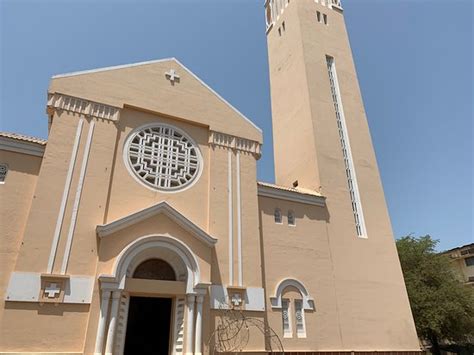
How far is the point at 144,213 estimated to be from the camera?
1005 cm

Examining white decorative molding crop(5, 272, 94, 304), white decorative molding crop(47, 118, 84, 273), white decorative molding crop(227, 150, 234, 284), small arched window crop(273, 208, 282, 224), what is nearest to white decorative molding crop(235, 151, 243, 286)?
white decorative molding crop(227, 150, 234, 284)

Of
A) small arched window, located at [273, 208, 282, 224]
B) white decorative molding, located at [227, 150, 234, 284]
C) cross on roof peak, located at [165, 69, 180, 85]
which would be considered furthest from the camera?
small arched window, located at [273, 208, 282, 224]

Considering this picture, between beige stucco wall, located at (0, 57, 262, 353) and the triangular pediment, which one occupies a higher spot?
the triangular pediment

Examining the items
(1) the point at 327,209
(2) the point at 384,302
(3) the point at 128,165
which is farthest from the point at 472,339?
(3) the point at 128,165

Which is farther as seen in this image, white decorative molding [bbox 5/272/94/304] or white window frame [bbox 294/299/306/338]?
white window frame [bbox 294/299/306/338]

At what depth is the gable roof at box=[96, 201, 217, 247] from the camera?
31.2 feet

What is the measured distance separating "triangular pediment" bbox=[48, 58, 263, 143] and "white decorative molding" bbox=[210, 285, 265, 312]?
5.55 m

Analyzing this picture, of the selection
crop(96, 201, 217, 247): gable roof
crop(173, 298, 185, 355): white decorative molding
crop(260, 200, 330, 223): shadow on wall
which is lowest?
crop(173, 298, 185, 355): white decorative molding

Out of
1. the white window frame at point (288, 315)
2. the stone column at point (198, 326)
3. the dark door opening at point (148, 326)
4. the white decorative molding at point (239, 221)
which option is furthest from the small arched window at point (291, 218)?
the dark door opening at point (148, 326)

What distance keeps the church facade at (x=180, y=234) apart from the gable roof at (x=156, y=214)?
0.03 m

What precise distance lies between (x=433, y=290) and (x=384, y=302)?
807 centimetres

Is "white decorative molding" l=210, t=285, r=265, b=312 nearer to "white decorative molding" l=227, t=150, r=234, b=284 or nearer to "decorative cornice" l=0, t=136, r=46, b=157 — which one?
"white decorative molding" l=227, t=150, r=234, b=284

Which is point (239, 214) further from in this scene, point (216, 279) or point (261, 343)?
point (261, 343)

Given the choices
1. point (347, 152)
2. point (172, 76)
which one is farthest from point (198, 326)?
point (347, 152)
